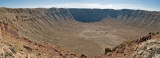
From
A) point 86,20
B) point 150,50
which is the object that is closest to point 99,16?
point 86,20

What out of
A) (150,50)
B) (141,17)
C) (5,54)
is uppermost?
(141,17)

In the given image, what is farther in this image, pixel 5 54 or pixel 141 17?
pixel 141 17

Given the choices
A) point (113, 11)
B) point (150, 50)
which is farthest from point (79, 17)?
point (150, 50)

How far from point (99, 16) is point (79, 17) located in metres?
24.8

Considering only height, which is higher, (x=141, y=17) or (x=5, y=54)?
(x=141, y=17)

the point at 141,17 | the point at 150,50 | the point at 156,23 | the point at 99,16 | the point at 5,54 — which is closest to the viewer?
the point at 5,54

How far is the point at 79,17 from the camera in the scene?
13788 centimetres

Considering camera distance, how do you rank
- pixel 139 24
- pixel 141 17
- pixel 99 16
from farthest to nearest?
pixel 99 16
pixel 141 17
pixel 139 24

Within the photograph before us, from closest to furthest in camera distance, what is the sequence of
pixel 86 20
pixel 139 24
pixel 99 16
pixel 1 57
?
pixel 1 57 → pixel 139 24 → pixel 86 20 → pixel 99 16

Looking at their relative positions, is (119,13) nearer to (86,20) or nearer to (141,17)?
(141,17)

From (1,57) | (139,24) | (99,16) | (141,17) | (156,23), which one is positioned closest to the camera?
(1,57)

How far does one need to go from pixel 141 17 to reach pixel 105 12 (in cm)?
4283

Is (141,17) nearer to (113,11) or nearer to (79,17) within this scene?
(113,11)

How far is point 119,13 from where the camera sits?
14550 centimetres
